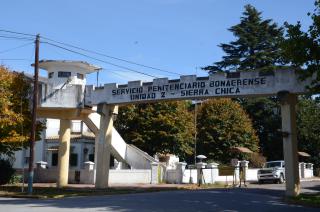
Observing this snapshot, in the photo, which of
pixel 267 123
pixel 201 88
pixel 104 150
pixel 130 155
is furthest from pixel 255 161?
pixel 201 88

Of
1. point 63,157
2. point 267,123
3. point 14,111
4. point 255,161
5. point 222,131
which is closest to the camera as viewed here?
point 14,111

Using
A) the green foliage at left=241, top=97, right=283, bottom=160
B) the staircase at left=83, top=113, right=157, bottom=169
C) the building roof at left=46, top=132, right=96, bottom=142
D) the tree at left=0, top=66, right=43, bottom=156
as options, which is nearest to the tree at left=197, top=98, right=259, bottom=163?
the green foliage at left=241, top=97, right=283, bottom=160

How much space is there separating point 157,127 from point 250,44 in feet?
83.8

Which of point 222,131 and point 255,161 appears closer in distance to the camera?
point 222,131

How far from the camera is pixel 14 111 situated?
96.7ft

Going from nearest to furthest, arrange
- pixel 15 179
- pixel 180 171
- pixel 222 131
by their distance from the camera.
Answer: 1. pixel 15 179
2. pixel 180 171
3. pixel 222 131

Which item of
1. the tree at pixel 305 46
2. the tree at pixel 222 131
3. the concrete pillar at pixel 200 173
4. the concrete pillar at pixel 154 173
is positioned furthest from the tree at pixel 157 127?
the tree at pixel 305 46

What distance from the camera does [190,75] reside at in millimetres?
26562

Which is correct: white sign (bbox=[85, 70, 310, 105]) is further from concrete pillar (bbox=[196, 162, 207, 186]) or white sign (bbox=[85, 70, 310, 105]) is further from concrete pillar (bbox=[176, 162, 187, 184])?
concrete pillar (bbox=[176, 162, 187, 184])

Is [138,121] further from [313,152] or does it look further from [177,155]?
[313,152]

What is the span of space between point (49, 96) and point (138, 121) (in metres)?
14.5

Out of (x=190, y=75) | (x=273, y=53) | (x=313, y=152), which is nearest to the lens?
(x=190, y=75)

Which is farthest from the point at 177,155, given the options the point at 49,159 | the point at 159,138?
the point at 49,159

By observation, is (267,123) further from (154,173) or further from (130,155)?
(154,173)
